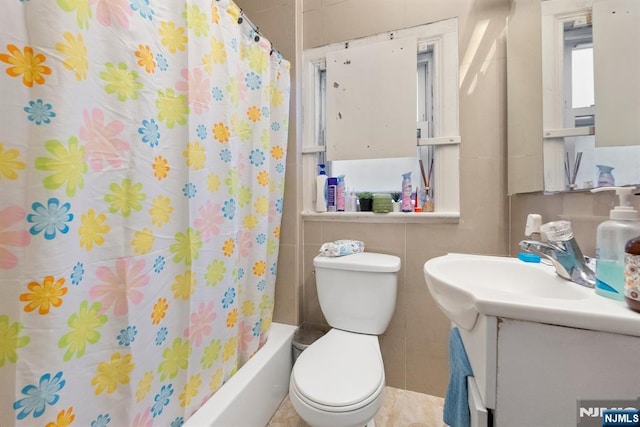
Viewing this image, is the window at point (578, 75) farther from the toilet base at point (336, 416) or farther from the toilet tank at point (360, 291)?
the toilet base at point (336, 416)

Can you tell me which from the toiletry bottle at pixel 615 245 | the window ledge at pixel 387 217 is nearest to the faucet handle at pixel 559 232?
the toiletry bottle at pixel 615 245

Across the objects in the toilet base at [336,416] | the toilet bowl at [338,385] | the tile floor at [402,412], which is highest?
the toilet bowl at [338,385]

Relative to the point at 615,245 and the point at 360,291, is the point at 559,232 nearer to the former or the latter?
the point at 615,245

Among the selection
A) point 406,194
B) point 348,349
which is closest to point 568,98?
point 406,194

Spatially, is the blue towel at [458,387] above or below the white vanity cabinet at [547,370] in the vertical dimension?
below

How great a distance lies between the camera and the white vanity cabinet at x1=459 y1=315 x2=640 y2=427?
46 centimetres

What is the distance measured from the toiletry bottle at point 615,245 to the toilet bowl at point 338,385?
728mm

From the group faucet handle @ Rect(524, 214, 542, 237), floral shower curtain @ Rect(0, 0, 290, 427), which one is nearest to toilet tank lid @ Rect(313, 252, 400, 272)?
floral shower curtain @ Rect(0, 0, 290, 427)

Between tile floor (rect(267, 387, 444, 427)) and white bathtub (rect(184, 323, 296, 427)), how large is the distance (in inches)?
2.1

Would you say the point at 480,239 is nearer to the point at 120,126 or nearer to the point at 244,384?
the point at 244,384

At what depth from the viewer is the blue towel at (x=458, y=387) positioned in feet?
2.24

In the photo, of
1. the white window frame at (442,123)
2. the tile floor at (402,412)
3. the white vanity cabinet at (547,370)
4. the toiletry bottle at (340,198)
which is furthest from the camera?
the toiletry bottle at (340,198)

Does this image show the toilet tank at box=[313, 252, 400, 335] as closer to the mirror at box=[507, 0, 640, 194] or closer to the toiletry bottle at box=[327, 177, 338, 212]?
the toiletry bottle at box=[327, 177, 338, 212]

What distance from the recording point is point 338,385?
936 millimetres
